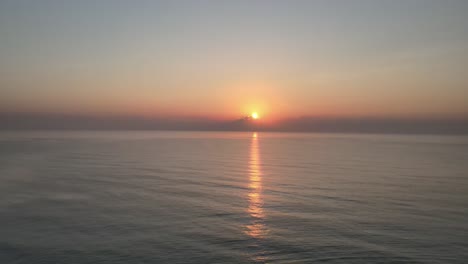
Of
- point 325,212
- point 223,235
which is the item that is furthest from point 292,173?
point 223,235

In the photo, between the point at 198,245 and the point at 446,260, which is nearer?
the point at 446,260

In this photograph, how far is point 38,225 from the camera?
20.0 m

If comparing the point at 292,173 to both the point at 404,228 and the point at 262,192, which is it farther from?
the point at 404,228

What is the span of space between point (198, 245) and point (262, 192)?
15914 mm

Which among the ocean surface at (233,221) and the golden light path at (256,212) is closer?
the ocean surface at (233,221)

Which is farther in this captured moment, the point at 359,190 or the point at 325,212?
the point at 359,190

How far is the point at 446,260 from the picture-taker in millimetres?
14891

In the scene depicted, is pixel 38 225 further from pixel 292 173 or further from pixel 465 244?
pixel 292 173

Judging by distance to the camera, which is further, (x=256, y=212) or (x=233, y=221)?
(x=256, y=212)

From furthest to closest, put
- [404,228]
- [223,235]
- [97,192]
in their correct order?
[97,192] → [404,228] → [223,235]

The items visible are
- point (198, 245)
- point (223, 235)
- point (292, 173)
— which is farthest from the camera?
point (292, 173)

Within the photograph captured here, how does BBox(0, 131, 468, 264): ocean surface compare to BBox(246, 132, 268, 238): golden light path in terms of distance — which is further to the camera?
BBox(246, 132, 268, 238): golden light path

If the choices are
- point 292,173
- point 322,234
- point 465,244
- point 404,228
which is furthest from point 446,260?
point 292,173

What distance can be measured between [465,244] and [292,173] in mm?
30260
